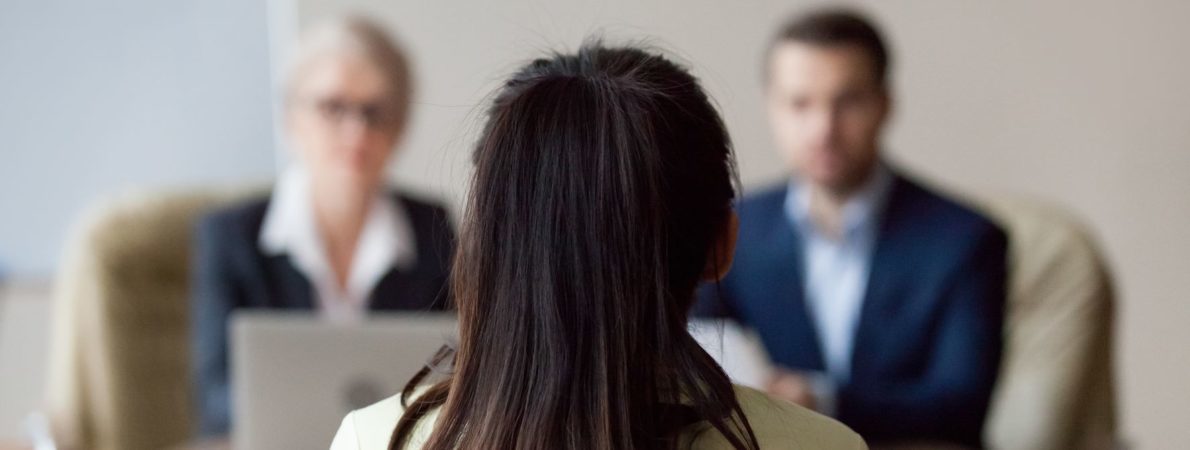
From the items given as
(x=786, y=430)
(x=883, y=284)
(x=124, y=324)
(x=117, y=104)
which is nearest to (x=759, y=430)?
(x=786, y=430)

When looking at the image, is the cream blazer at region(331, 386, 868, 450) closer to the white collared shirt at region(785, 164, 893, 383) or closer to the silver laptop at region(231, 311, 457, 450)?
the silver laptop at region(231, 311, 457, 450)

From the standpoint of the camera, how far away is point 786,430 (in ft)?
2.99

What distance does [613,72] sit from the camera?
0.89m

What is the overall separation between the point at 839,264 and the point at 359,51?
36.4 inches

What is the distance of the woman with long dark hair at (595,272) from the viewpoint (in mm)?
855

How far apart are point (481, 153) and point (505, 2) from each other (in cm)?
212

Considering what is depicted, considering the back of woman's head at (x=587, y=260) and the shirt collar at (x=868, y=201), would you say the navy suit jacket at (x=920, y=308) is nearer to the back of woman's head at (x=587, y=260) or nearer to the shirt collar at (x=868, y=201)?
the shirt collar at (x=868, y=201)

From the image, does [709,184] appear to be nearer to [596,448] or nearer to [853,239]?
[596,448]

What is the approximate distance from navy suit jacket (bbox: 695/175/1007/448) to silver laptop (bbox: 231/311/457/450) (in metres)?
0.60

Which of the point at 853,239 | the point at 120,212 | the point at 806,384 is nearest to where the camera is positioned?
the point at 806,384

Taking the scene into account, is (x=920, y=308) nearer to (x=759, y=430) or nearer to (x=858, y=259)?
(x=858, y=259)

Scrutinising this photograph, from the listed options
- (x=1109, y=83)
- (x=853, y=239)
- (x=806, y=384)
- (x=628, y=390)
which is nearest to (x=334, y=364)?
(x=806, y=384)

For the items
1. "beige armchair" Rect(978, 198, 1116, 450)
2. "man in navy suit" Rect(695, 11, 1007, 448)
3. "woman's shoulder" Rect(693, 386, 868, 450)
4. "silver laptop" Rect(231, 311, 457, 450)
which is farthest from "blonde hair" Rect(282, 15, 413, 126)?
"woman's shoulder" Rect(693, 386, 868, 450)

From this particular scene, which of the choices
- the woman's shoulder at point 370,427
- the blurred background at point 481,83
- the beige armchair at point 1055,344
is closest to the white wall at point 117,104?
the blurred background at point 481,83
